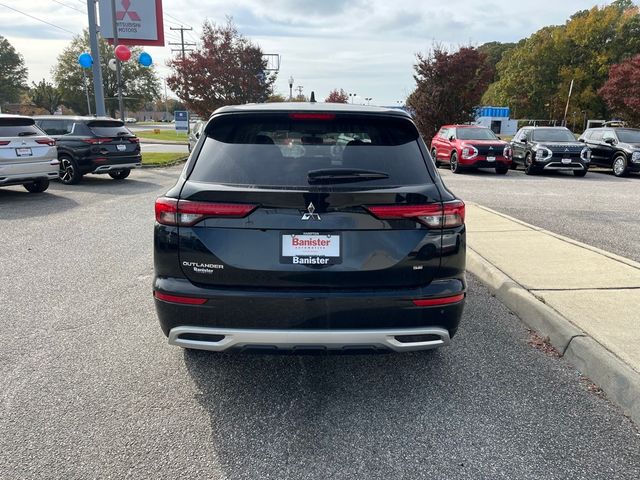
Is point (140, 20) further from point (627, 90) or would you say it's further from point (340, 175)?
point (340, 175)

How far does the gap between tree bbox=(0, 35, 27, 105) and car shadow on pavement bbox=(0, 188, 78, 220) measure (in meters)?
93.5

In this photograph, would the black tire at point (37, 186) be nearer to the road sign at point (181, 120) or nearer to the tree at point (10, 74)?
the road sign at point (181, 120)

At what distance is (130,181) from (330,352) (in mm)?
12715

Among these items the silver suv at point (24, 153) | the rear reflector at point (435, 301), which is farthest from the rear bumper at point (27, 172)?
the rear reflector at point (435, 301)

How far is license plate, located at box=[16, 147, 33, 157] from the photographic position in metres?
10.0

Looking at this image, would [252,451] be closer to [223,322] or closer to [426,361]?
[223,322]

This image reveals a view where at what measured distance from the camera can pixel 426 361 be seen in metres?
3.57

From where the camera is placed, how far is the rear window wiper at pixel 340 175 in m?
2.68

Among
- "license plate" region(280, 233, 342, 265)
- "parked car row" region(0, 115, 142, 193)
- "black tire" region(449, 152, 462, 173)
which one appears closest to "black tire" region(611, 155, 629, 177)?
"black tire" region(449, 152, 462, 173)

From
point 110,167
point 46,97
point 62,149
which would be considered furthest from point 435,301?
point 46,97

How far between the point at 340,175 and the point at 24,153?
392 inches

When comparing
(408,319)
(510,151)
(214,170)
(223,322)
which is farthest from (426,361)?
(510,151)

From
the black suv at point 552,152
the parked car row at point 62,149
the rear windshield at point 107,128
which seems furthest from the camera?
the black suv at point 552,152

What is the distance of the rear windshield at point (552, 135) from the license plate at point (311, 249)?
54.1ft
